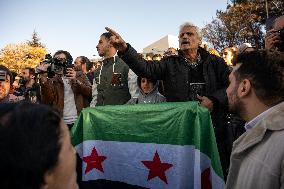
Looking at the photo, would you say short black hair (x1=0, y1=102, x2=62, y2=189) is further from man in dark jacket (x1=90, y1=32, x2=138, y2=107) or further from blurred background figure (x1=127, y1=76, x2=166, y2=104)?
man in dark jacket (x1=90, y1=32, x2=138, y2=107)

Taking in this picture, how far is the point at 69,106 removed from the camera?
540 centimetres

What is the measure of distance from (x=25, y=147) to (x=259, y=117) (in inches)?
64.0

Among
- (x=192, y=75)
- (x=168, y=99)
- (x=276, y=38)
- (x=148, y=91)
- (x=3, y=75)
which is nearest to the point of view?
(x=276, y=38)

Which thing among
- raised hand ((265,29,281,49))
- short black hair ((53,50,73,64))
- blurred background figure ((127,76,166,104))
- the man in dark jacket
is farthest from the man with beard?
short black hair ((53,50,73,64))

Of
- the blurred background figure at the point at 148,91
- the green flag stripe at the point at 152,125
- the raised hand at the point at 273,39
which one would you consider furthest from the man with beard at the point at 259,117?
the blurred background figure at the point at 148,91

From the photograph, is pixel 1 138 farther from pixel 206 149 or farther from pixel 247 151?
pixel 206 149

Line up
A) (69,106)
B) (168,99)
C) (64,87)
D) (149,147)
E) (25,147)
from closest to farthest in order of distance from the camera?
(25,147) < (149,147) < (168,99) < (69,106) < (64,87)

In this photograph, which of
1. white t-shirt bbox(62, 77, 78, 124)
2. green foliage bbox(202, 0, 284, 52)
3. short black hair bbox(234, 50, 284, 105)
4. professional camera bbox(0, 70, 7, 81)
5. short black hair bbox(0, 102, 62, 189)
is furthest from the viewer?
green foliage bbox(202, 0, 284, 52)

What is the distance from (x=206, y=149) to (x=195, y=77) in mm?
1110

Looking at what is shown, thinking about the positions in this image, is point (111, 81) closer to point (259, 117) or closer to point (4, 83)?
point (4, 83)

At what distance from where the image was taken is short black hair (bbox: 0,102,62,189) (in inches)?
38.7

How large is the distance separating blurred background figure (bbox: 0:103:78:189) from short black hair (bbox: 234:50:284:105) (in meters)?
1.56

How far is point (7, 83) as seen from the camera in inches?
154

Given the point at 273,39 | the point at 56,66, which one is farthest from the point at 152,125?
the point at 56,66
